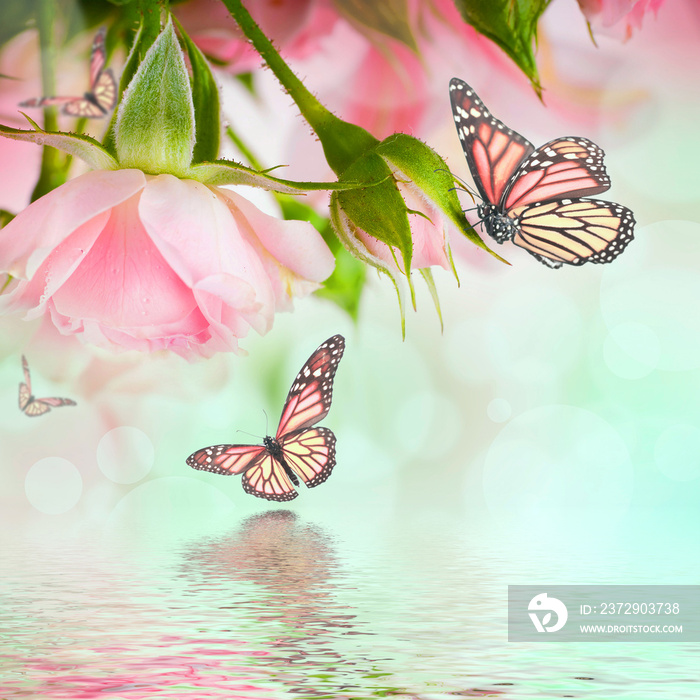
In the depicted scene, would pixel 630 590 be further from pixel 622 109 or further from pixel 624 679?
pixel 622 109

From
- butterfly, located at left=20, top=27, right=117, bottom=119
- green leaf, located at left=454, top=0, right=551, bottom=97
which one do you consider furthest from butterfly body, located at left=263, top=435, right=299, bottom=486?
green leaf, located at left=454, top=0, right=551, bottom=97

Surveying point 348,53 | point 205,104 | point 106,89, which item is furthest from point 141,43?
point 348,53

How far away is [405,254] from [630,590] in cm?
22

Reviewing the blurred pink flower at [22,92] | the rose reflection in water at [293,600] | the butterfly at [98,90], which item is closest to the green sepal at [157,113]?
the rose reflection in water at [293,600]

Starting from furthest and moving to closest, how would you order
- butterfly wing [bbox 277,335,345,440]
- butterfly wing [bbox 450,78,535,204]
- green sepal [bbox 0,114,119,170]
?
butterfly wing [bbox 277,335,345,440] < butterfly wing [bbox 450,78,535,204] < green sepal [bbox 0,114,119,170]

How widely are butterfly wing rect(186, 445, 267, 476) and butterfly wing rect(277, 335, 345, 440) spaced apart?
0.04 metres

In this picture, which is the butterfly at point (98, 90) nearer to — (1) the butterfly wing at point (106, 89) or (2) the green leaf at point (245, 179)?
(1) the butterfly wing at point (106, 89)

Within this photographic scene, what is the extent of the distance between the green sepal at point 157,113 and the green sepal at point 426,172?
0.12 feet

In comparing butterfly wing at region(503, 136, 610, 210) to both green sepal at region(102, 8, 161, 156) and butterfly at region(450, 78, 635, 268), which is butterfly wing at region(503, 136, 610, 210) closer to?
butterfly at region(450, 78, 635, 268)

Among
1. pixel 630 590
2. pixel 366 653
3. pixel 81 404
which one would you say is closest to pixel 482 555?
pixel 630 590

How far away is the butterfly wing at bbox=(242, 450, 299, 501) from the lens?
0.63 m

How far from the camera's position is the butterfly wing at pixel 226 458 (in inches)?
22.7

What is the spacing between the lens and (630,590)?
1.02 ft

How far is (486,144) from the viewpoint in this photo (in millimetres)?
254
